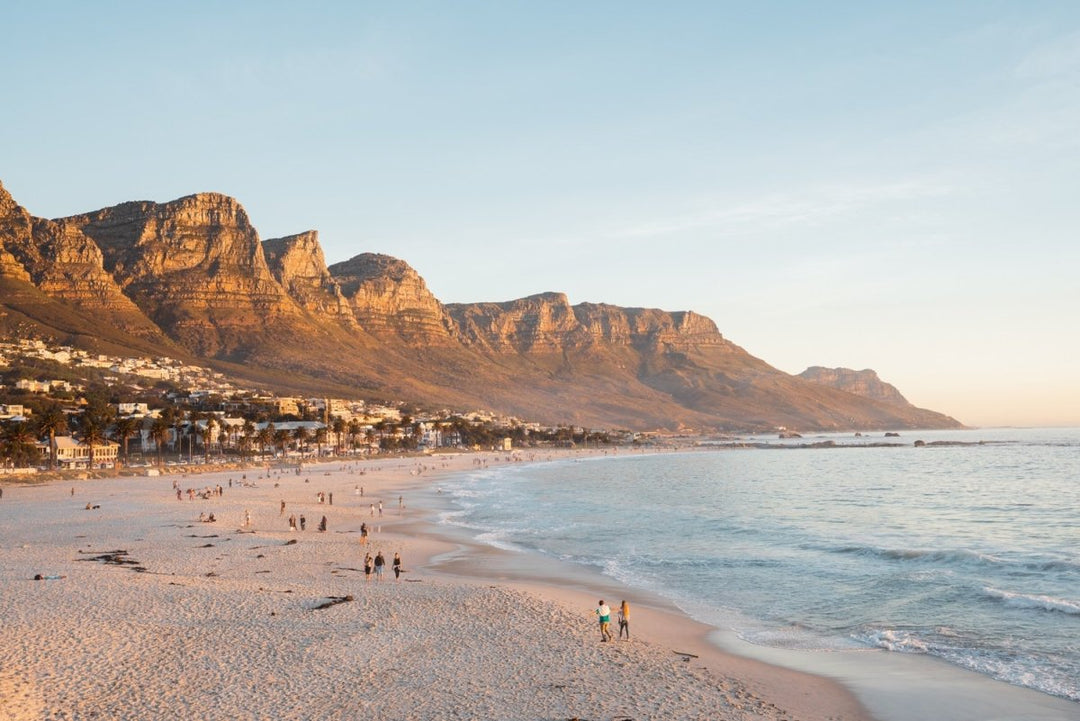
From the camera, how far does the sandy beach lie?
1580cm

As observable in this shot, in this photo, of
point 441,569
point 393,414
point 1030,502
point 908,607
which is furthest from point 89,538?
point 393,414

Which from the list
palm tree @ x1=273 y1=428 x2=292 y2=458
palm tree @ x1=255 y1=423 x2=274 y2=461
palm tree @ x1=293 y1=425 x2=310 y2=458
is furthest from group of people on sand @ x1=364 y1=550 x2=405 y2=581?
palm tree @ x1=273 y1=428 x2=292 y2=458

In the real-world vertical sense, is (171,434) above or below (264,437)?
above

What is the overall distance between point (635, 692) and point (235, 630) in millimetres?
10730

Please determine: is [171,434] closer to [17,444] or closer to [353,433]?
[353,433]

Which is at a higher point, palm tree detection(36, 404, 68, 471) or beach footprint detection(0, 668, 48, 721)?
palm tree detection(36, 404, 68, 471)

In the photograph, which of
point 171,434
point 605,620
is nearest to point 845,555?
point 605,620

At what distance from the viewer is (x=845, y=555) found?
38094 mm

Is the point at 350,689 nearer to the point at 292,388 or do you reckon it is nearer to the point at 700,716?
the point at 700,716

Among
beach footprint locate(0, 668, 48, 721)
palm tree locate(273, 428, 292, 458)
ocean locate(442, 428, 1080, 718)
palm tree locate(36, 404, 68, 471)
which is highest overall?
palm tree locate(36, 404, 68, 471)

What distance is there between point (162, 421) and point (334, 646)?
96249mm

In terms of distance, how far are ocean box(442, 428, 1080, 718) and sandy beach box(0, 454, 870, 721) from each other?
177 inches

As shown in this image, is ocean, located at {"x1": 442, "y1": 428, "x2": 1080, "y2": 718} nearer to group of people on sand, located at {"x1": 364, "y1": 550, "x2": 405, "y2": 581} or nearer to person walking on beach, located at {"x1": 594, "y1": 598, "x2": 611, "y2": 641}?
person walking on beach, located at {"x1": 594, "y1": 598, "x2": 611, "y2": 641}

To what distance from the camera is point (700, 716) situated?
1572 cm
